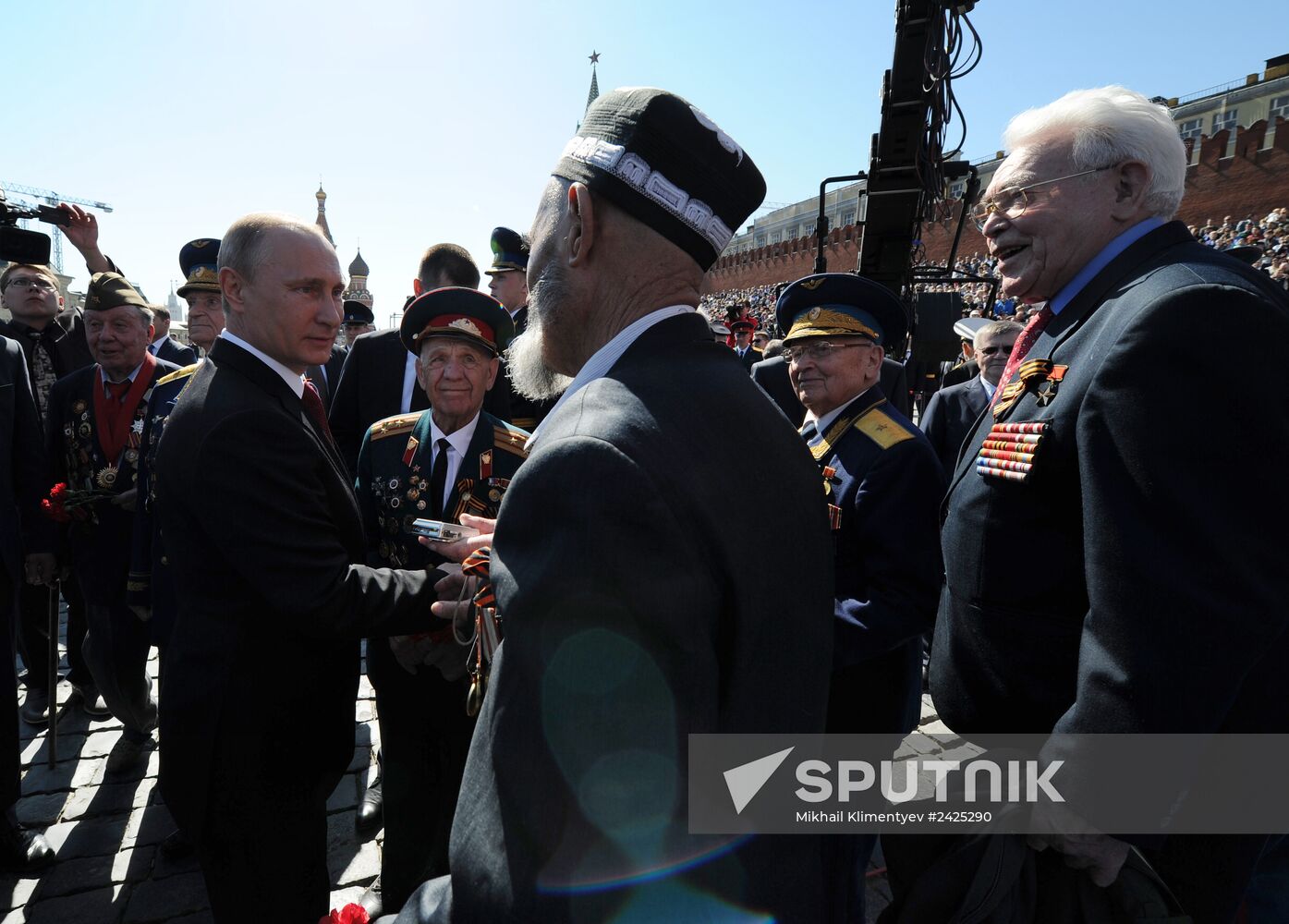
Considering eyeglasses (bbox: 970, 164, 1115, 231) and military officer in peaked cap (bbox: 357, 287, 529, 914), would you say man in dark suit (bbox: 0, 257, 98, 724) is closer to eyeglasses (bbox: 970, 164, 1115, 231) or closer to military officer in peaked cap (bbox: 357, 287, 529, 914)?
military officer in peaked cap (bbox: 357, 287, 529, 914)

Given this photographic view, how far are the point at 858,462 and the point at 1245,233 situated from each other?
2960 cm

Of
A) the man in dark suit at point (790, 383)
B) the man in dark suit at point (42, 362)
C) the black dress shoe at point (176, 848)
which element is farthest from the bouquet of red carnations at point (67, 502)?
the man in dark suit at point (790, 383)

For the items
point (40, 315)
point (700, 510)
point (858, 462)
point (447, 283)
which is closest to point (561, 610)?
point (700, 510)

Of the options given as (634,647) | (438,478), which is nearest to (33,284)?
(438,478)

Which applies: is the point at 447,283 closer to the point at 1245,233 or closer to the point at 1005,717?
the point at 1005,717

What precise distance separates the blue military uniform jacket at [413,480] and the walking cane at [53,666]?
218 centimetres

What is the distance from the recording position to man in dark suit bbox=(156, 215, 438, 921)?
1.83 meters

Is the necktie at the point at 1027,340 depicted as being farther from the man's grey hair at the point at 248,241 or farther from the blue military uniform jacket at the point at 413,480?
the man's grey hair at the point at 248,241

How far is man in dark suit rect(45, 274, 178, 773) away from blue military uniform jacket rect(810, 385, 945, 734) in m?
3.45

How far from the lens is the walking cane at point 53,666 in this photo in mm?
3578

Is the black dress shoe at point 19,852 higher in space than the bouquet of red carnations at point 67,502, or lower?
lower

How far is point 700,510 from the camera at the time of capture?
87 centimetres

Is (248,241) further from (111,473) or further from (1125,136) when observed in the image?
(1125,136)

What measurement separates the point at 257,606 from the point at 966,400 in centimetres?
428
